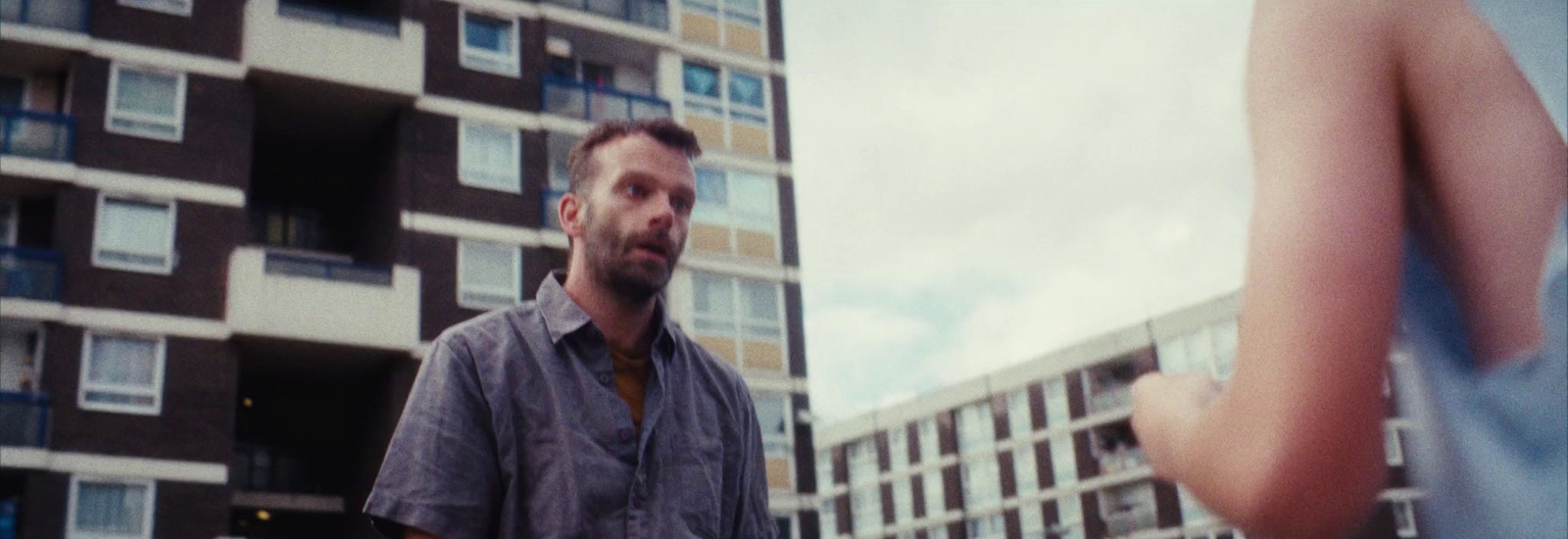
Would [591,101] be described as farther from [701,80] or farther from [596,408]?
[596,408]

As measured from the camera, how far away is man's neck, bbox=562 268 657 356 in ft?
12.1

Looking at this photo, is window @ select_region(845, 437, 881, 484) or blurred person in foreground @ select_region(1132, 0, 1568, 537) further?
window @ select_region(845, 437, 881, 484)

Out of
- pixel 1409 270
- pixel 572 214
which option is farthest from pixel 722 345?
pixel 1409 270

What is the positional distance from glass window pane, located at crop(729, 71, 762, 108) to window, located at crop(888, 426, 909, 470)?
43923 mm

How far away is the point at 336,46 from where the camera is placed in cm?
2628

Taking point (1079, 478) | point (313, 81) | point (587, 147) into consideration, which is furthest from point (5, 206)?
point (1079, 478)

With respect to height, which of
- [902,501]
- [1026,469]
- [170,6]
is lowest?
[902,501]

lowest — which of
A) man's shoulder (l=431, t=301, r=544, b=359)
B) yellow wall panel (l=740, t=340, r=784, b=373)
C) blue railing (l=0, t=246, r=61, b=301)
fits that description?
man's shoulder (l=431, t=301, r=544, b=359)

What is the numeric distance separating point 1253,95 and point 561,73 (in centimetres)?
3064

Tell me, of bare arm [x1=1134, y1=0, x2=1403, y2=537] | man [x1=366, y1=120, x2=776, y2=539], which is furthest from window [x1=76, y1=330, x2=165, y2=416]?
bare arm [x1=1134, y1=0, x2=1403, y2=537]

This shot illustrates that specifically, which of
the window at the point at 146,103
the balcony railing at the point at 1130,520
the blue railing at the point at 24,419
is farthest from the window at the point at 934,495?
the blue railing at the point at 24,419

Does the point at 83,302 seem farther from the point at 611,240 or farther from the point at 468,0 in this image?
the point at 611,240

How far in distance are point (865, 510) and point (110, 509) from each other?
5861 centimetres

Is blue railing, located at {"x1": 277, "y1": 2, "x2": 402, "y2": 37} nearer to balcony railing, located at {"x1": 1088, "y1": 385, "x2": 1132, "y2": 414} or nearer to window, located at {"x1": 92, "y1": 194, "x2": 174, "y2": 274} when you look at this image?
window, located at {"x1": 92, "y1": 194, "x2": 174, "y2": 274}
